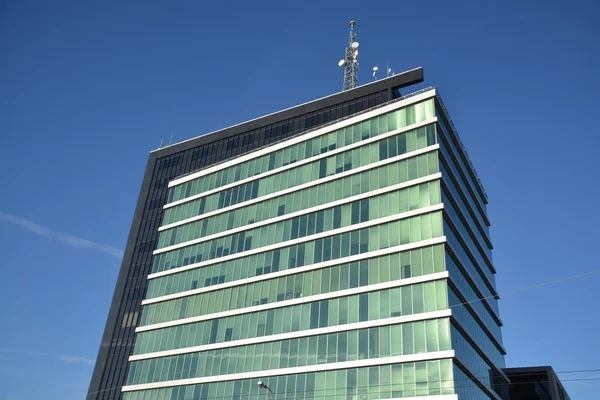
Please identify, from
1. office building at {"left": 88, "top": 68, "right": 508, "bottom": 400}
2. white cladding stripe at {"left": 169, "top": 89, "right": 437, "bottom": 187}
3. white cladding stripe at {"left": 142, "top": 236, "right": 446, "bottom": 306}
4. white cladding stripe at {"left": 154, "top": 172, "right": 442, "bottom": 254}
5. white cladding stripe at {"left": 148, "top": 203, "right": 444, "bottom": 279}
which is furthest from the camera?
white cladding stripe at {"left": 169, "top": 89, "right": 437, "bottom": 187}

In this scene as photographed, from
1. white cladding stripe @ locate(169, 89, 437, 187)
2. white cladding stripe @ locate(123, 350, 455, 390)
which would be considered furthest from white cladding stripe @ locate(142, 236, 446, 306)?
white cladding stripe @ locate(169, 89, 437, 187)

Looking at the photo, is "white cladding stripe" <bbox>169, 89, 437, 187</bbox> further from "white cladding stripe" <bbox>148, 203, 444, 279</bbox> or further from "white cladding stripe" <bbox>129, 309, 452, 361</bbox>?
"white cladding stripe" <bbox>129, 309, 452, 361</bbox>

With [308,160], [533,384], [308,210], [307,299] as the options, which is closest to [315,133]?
[308,160]

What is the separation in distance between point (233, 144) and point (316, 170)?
22225 millimetres

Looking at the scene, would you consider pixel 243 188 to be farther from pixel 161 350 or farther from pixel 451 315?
pixel 451 315

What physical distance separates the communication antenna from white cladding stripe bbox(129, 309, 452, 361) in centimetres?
3767

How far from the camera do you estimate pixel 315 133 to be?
2596 inches

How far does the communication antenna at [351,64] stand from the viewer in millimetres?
76938

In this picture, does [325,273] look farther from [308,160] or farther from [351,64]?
[351,64]

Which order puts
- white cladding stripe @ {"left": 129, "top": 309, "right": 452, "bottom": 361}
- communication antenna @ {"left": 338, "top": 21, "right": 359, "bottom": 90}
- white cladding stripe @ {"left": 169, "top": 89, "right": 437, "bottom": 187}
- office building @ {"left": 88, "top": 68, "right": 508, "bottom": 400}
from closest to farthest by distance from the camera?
white cladding stripe @ {"left": 129, "top": 309, "right": 452, "bottom": 361}, office building @ {"left": 88, "top": 68, "right": 508, "bottom": 400}, white cladding stripe @ {"left": 169, "top": 89, "right": 437, "bottom": 187}, communication antenna @ {"left": 338, "top": 21, "right": 359, "bottom": 90}

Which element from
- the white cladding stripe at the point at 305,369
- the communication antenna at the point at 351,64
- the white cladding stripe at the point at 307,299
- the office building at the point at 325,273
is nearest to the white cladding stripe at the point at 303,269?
the office building at the point at 325,273

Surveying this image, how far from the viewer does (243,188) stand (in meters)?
69.5

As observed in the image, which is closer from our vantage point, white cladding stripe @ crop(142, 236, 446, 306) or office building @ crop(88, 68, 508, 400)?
office building @ crop(88, 68, 508, 400)

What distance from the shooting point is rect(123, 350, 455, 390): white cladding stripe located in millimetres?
45281
